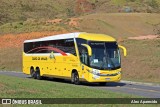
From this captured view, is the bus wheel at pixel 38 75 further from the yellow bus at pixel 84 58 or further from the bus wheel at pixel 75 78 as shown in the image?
the bus wheel at pixel 75 78

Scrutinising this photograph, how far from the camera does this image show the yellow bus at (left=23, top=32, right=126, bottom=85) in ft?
89.4

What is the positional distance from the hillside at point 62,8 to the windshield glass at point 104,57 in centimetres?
6372

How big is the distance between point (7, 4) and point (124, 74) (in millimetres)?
67232

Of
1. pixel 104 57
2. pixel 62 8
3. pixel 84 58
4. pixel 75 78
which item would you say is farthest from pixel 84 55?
pixel 62 8

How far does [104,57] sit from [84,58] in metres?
1.36

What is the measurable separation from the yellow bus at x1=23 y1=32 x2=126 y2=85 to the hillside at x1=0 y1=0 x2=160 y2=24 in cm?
5897

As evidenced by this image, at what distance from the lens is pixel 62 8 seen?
10812 centimetres

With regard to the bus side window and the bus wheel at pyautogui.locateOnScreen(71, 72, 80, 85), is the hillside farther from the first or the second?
the bus side window

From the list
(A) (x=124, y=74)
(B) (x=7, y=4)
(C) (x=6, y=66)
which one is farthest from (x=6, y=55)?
(B) (x=7, y=4)

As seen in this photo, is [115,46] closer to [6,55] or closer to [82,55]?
[82,55]

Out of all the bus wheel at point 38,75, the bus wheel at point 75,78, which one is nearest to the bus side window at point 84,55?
the bus wheel at point 75,78

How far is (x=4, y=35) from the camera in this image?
70500mm

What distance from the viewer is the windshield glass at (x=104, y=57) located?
27234 millimetres

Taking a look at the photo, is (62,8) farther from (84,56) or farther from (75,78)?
(84,56)
